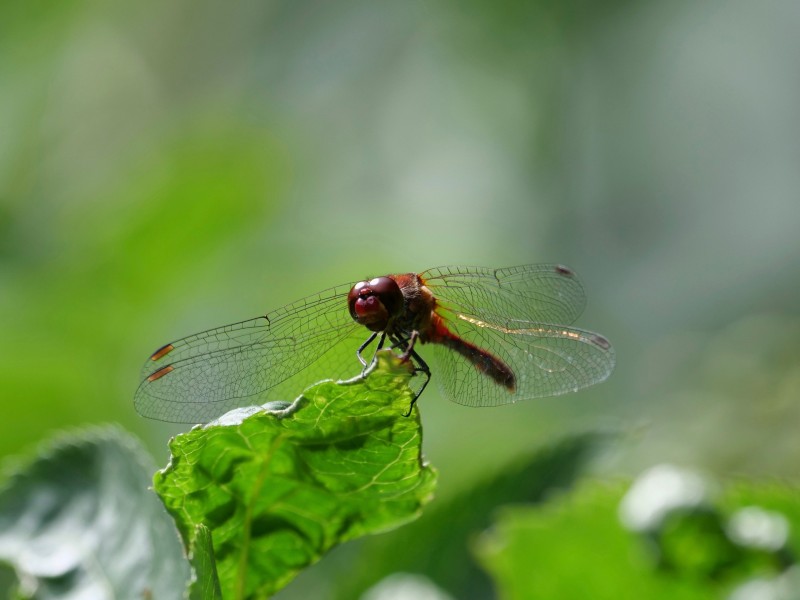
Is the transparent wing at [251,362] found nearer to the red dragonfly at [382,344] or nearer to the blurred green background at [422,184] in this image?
the red dragonfly at [382,344]

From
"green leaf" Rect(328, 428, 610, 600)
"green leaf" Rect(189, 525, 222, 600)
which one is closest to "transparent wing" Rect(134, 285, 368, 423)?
"green leaf" Rect(328, 428, 610, 600)

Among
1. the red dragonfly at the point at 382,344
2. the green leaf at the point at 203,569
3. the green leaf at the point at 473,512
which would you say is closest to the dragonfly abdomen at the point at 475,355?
the red dragonfly at the point at 382,344

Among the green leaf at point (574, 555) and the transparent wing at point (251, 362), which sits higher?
the transparent wing at point (251, 362)

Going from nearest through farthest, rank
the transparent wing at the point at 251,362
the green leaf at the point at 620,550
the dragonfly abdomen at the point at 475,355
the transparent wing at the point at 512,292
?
the green leaf at the point at 620,550, the transparent wing at the point at 251,362, the dragonfly abdomen at the point at 475,355, the transparent wing at the point at 512,292

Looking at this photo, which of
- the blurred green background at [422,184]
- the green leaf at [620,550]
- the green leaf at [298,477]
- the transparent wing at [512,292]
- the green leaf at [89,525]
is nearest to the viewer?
the green leaf at [298,477]

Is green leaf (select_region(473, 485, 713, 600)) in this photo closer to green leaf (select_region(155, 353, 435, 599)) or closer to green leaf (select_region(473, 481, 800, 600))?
green leaf (select_region(473, 481, 800, 600))

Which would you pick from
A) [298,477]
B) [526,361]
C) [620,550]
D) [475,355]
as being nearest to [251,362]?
[475,355]

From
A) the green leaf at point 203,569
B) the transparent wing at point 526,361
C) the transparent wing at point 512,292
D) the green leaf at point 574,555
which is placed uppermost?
the green leaf at point 203,569
